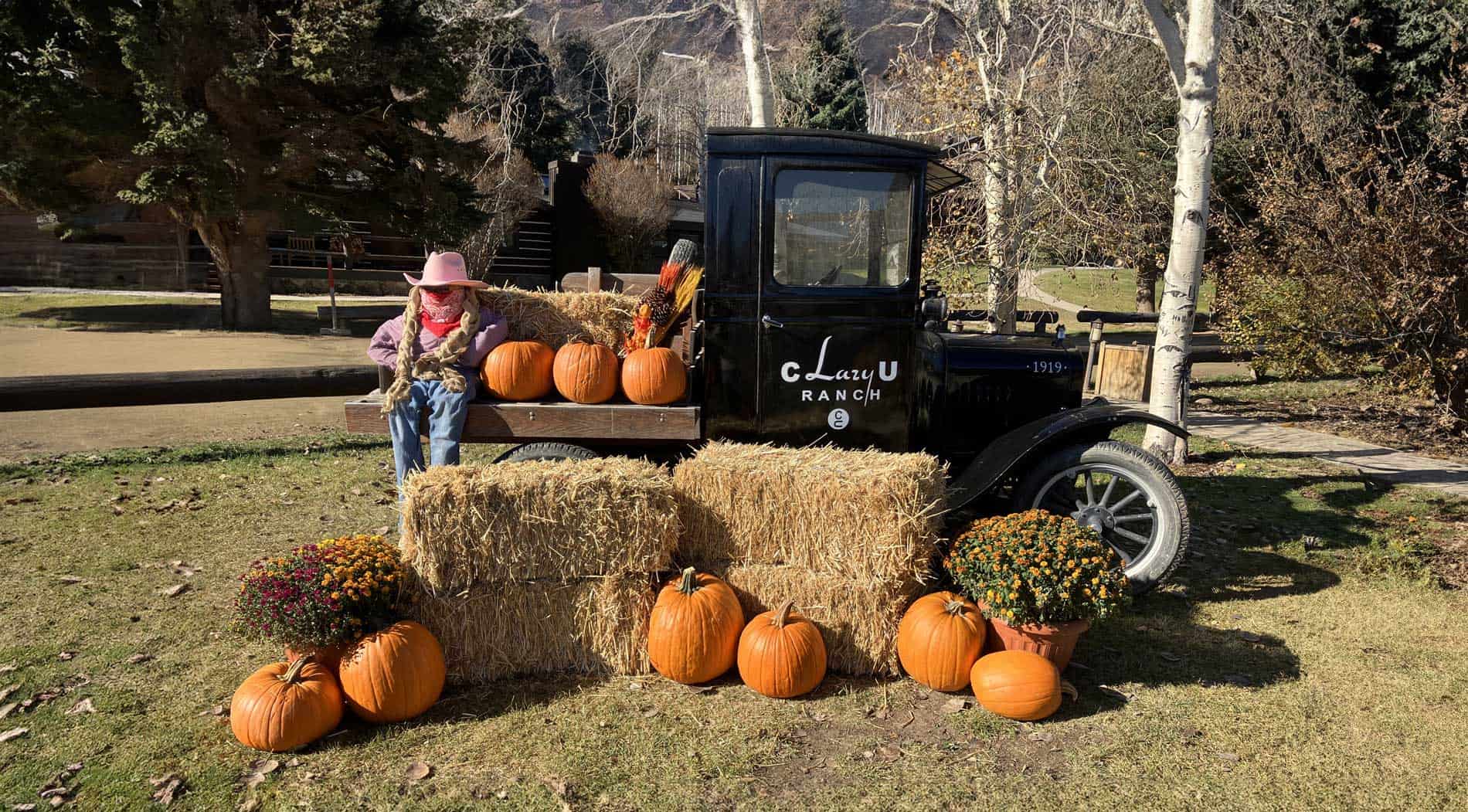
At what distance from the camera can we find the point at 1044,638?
150 inches

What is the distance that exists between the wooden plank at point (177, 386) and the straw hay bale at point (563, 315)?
318 centimetres

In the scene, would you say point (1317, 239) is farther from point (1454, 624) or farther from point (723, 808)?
point (723, 808)

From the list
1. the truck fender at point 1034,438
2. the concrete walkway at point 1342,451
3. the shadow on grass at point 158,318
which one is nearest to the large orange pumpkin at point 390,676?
the truck fender at point 1034,438

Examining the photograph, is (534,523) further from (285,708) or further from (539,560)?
(285,708)

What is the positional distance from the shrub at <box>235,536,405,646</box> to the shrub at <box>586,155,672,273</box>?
A: 86.3 ft

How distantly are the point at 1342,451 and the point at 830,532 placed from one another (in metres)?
7.17

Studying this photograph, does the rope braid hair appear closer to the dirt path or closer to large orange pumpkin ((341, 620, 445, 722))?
large orange pumpkin ((341, 620, 445, 722))

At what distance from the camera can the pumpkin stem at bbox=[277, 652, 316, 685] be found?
336 centimetres

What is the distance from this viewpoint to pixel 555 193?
98.1 ft

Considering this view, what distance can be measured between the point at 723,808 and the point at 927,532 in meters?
1.58

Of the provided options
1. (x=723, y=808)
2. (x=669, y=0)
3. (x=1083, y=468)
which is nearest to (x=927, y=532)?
(x=1083, y=468)

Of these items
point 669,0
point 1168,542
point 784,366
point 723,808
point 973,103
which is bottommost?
point 723,808

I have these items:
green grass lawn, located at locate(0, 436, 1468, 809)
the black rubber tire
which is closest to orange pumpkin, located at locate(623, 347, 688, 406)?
the black rubber tire

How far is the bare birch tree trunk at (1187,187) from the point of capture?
22.9 feet
